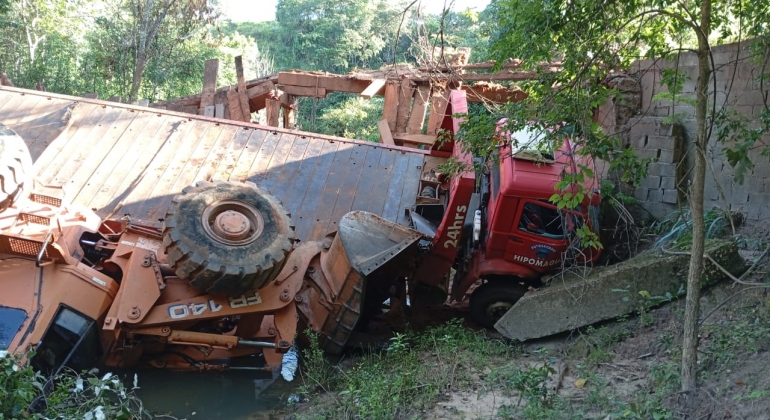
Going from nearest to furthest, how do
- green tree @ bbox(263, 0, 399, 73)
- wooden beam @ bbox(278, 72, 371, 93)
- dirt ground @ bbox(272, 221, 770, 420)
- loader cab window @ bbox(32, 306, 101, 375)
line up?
dirt ground @ bbox(272, 221, 770, 420), loader cab window @ bbox(32, 306, 101, 375), wooden beam @ bbox(278, 72, 371, 93), green tree @ bbox(263, 0, 399, 73)

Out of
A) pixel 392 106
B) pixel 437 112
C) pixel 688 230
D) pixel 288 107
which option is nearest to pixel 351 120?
pixel 288 107

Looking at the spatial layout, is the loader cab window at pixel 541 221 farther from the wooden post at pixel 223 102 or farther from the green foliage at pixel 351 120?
the green foliage at pixel 351 120

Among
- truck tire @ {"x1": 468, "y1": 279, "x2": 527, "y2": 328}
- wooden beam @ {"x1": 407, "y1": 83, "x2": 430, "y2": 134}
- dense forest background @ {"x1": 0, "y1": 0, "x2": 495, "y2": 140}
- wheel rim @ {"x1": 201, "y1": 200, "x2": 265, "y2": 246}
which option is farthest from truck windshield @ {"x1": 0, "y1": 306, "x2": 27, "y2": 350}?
dense forest background @ {"x1": 0, "y1": 0, "x2": 495, "y2": 140}

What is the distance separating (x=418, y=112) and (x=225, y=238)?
693cm

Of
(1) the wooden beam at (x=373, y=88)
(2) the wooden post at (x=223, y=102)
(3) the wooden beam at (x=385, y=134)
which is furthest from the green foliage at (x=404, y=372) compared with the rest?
(2) the wooden post at (x=223, y=102)

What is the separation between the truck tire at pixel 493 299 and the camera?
26.5 ft

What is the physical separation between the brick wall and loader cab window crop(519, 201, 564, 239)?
1.32 meters

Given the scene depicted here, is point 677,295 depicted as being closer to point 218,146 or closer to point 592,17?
point 592,17

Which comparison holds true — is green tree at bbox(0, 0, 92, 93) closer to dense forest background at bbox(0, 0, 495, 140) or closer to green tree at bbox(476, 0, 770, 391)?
dense forest background at bbox(0, 0, 495, 140)

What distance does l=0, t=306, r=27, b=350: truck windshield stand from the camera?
543 centimetres

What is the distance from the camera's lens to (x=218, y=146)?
9742 mm

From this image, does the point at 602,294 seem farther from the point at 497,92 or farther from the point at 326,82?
the point at 326,82

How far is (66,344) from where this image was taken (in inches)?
224

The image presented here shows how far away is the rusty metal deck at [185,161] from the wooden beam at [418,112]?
257 centimetres
